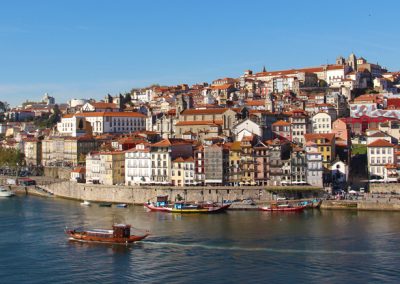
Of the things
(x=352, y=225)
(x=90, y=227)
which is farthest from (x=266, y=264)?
(x=90, y=227)

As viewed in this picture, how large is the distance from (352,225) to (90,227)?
1313 cm

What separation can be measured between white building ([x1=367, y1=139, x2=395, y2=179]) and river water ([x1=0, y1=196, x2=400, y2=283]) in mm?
6486

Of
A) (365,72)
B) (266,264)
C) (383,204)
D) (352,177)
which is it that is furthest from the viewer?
(365,72)

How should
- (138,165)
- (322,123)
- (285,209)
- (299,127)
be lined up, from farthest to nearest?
1. (322,123)
2. (299,127)
3. (138,165)
4. (285,209)

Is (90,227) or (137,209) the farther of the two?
(137,209)

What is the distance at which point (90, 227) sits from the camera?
113ft

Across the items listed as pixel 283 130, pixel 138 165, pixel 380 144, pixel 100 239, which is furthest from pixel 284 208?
pixel 283 130

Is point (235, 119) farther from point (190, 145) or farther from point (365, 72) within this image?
point (365, 72)

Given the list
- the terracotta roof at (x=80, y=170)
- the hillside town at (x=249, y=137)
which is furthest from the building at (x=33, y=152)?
the terracotta roof at (x=80, y=170)

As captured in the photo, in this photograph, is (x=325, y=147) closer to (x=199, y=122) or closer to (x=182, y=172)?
(x=182, y=172)

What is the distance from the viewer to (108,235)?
30.8 metres

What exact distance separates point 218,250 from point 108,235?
19.6ft

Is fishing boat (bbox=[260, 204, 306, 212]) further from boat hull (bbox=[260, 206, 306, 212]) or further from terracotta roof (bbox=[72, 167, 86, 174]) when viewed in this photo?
terracotta roof (bbox=[72, 167, 86, 174])

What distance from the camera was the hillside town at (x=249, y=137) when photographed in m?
43.8
